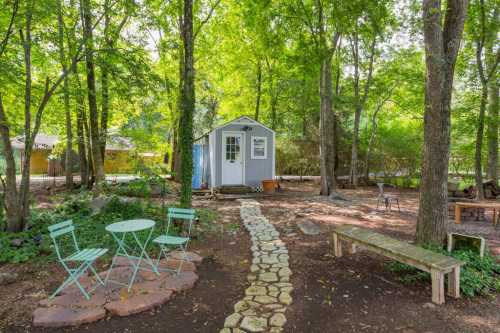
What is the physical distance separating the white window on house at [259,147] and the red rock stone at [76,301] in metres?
8.77

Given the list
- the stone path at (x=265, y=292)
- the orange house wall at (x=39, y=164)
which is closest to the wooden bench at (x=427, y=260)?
the stone path at (x=265, y=292)

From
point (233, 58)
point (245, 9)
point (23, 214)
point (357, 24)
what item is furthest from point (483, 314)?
point (233, 58)

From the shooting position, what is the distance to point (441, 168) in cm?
399

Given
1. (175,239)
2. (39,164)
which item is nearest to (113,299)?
(175,239)

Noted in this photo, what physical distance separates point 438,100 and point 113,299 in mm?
4927

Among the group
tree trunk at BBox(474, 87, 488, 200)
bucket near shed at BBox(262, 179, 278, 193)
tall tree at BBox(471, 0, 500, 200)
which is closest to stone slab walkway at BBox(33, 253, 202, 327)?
bucket near shed at BBox(262, 179, 278, 193)

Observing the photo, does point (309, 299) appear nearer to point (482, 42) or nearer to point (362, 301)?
point (362, 301)

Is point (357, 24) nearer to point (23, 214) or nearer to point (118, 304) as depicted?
point (118, 304)

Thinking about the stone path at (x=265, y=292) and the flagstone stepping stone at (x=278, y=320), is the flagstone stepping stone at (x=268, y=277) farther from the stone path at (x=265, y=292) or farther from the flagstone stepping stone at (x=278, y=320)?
the flagstone stepping stone at (x=278, y=320)

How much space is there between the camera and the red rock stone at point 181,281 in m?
3.23

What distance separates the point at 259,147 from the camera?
11461 millimetres

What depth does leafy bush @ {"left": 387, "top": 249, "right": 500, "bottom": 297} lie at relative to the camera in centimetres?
313

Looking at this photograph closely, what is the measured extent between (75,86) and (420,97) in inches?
544

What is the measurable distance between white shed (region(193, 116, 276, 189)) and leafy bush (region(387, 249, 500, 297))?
7.79 m
